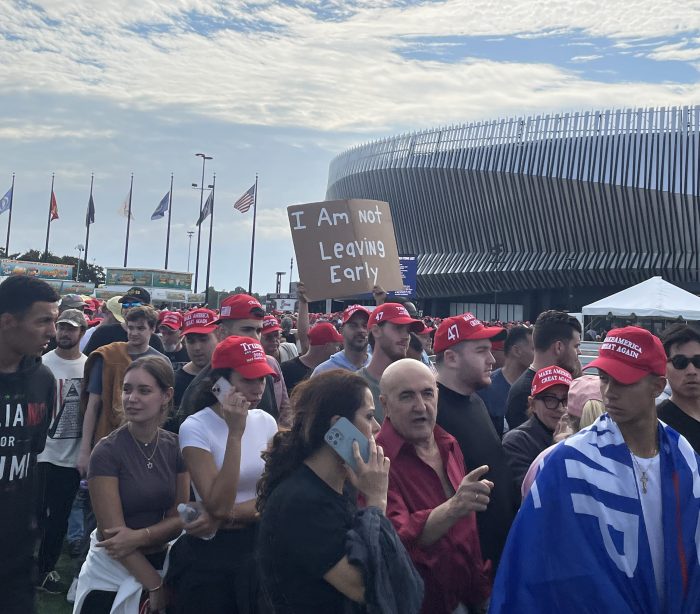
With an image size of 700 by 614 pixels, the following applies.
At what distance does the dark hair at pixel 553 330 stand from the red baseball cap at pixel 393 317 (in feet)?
3.29

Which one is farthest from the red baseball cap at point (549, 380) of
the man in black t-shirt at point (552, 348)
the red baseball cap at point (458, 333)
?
the man in black t-shirt at point (552, 348)

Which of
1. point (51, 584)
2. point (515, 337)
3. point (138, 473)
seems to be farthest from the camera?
point (515, 337)

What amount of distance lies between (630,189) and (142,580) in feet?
160

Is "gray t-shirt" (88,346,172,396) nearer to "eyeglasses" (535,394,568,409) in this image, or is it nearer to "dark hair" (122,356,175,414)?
"dark hair" (122,356,175,414)

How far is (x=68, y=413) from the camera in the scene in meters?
7.10

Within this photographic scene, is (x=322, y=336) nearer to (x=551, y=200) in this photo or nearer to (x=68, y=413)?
(x=68, y=413)

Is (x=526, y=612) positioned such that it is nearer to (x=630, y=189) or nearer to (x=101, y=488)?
(x=101, y=488)

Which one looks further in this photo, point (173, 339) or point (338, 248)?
point (173, 339)

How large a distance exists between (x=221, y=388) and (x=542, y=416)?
1.87 meters

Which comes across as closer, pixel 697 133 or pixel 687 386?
pixel 687 386

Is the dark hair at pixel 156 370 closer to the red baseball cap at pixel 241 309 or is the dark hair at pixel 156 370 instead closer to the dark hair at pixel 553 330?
the red baseball cap at pixel 241 309

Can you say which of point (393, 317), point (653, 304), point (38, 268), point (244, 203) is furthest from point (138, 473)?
point (38, 268)

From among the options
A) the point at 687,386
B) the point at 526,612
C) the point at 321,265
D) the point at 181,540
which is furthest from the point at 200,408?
the point at 321,265

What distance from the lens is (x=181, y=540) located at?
432cm
